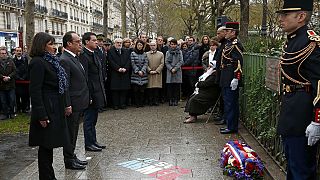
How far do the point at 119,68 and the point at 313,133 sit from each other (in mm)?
8224

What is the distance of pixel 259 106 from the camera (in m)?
6.90

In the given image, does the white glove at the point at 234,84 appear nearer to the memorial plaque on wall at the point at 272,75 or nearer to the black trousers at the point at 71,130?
the memorial plaque on wall at the point at 272,75

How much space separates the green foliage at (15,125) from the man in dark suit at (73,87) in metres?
3.72

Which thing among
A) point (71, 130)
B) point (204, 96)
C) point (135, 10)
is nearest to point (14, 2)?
point (135, 10)

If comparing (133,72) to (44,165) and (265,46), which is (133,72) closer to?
(265,46)

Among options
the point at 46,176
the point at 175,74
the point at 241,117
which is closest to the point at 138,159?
the point at 46,176

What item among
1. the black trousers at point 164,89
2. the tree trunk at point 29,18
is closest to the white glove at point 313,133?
the black trousers at point 164,89

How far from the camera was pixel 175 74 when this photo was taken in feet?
38.5

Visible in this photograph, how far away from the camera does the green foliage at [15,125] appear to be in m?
9.47

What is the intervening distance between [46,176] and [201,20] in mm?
27572

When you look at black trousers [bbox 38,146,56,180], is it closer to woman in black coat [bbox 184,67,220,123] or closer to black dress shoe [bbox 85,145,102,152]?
black dress shoe [bbox 85,145,102,152]

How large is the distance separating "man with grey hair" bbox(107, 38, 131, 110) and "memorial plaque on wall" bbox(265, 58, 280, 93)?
19.6 feet

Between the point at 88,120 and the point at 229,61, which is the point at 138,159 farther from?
the point at 229,61

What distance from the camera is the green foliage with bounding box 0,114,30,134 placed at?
31.1 feet
